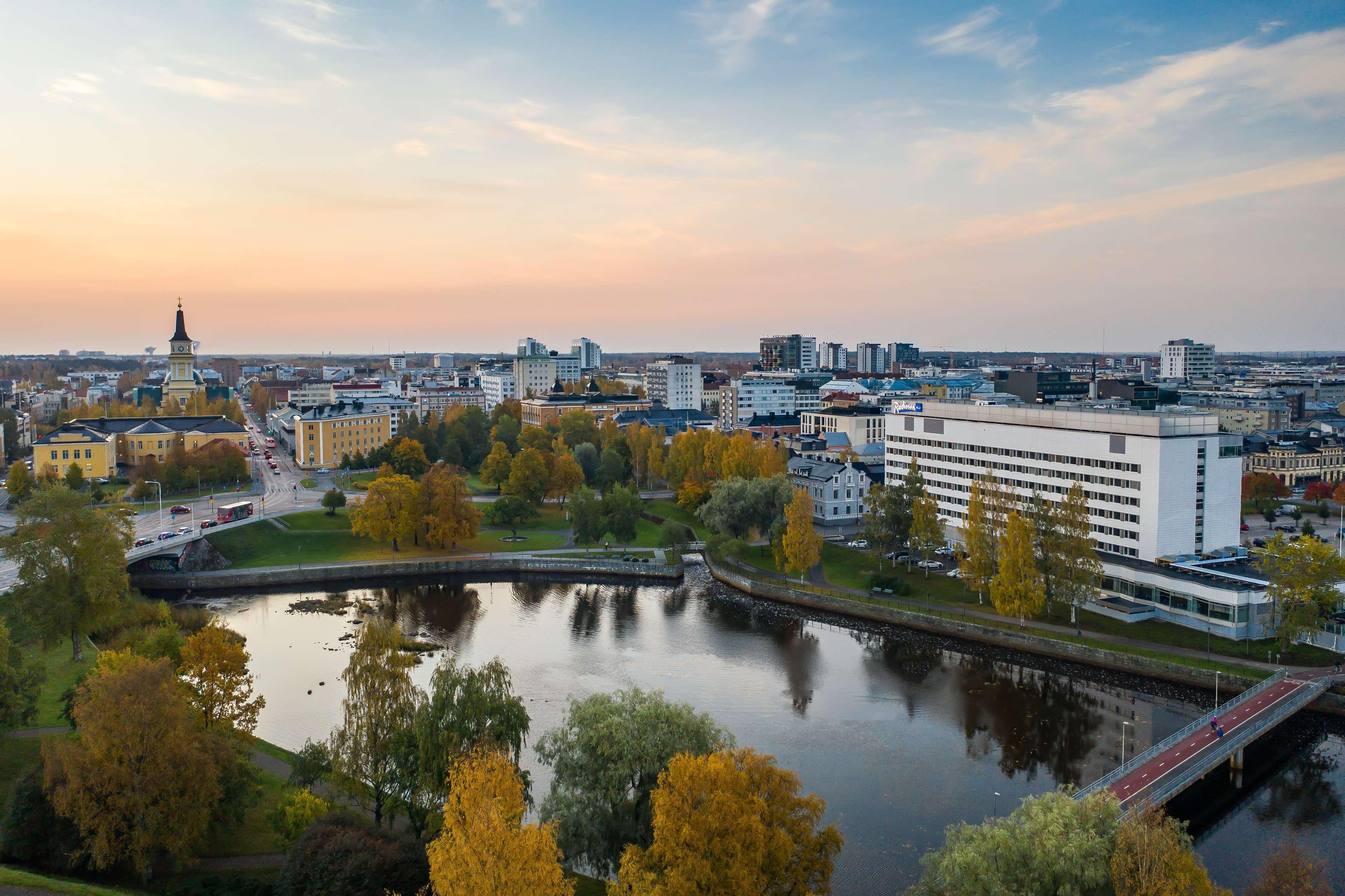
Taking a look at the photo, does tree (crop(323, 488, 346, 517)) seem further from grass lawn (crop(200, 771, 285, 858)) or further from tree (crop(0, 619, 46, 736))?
grass lawn (crop(200, 771, 285, 858))

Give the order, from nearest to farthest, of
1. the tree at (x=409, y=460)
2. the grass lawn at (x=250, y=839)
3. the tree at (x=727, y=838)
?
the tree at (x=727, y=838) → the grass lawn at (x=250, y=839) → the tree at (x=409, y=460)

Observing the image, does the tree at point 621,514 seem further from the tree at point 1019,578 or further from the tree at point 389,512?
the tree at point 1019,578

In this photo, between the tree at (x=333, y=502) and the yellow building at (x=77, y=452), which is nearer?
the tree at (x=333, y=502)

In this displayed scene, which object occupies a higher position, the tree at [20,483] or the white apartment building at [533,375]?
the white apartment building at [533,375]

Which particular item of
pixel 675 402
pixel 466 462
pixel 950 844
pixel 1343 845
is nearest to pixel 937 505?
pixel 1343 845

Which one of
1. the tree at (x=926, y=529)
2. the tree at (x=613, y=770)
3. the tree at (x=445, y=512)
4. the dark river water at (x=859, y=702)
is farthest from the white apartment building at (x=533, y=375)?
the tree at (x=613, y=770)

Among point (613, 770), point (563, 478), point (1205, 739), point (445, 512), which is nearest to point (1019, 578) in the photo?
point (1205, 739)

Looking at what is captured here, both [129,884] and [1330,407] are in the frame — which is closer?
[129,884]

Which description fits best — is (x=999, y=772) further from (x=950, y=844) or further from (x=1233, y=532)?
(x=1233, y=532)
